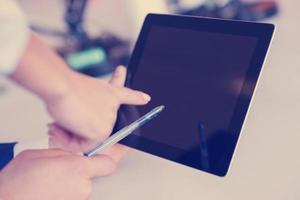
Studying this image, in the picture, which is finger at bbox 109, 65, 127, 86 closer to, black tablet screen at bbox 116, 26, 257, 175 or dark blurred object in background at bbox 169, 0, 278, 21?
black tablet screen at bbox 116, 26, 257, 175

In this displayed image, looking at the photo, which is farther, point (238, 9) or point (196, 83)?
point (238, 9)

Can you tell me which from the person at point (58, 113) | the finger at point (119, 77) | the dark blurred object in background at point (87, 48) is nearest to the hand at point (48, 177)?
the person at point (58, 113)

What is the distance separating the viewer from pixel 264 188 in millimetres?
453

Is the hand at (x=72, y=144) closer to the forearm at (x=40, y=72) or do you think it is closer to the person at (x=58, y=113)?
the person at (x=58, y=113)

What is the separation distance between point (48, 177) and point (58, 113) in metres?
0.11

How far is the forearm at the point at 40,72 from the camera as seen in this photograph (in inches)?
14.4

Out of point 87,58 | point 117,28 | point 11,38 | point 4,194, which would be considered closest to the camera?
point 11,38

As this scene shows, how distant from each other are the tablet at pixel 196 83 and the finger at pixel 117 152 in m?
0.01

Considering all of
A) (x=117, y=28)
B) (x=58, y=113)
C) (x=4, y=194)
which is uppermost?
(x=117, y=28)

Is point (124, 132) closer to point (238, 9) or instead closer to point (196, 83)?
point (196, 83)

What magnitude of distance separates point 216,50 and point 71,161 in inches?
8.3

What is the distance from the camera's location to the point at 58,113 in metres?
0.40

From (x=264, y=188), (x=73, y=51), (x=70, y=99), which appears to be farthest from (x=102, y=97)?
(x=73, y=51)

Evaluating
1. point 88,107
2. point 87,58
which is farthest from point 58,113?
point 87,58
